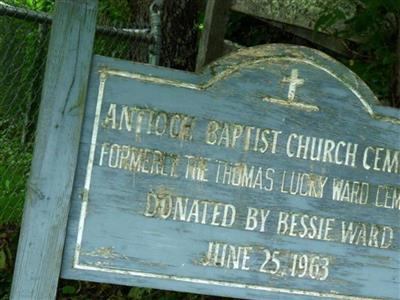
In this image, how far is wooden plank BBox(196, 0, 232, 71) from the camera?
445cm

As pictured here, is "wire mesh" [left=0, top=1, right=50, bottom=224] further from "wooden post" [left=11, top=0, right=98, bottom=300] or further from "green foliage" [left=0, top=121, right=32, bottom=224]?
"wooden post" [left=11, top=0, right=98, bottom=300]

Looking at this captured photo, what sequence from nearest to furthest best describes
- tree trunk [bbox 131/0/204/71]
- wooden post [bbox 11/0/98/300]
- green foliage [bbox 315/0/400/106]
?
wooden post [bbox 11/0/98/300]
green foliage [bbox 315/0/400/106]
tree trunk [bbox 131/0/204/71]

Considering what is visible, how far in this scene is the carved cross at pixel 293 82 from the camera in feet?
8.13

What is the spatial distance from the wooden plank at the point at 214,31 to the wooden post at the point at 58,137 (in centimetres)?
212

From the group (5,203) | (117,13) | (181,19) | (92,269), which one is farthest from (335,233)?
(117,13)

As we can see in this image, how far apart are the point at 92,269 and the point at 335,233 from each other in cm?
80

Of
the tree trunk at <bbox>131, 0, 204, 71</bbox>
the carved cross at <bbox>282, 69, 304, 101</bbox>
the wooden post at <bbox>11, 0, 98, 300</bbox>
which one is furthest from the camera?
the tree trunk at <bbox>131, 0, 204, 71</bbox>

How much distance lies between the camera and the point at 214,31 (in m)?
4.45

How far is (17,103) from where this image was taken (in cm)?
484

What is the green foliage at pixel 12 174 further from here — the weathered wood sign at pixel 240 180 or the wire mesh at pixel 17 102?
the weathered wood sign at pixel 240 180

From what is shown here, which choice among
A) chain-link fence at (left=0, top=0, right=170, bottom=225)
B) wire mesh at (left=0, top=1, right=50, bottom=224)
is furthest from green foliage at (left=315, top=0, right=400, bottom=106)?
wire mesh at (left=0, top=1, right=50, bottom=224)

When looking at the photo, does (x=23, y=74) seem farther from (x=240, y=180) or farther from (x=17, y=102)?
(x=240, y=180)

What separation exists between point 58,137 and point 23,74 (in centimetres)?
263

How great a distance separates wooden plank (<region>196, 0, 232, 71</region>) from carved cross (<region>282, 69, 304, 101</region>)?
1987mm
